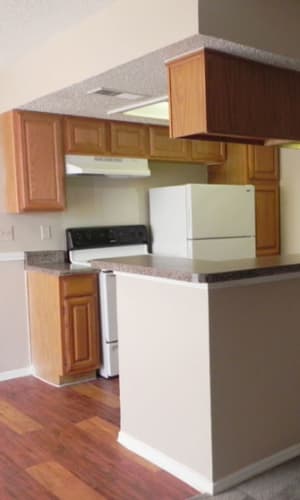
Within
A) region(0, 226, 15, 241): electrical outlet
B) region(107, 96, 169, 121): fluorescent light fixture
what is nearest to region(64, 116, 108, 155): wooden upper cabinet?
region(107, 96, 169, 121): fluorescent light fixture

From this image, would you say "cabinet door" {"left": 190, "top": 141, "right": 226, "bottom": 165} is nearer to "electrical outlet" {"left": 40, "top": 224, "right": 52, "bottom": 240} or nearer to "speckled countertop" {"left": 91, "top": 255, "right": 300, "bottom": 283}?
"electrical outlet" {"left": 40, "top": 224, "right": 52, "bottom": 240}

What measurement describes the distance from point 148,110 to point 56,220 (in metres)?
1.17

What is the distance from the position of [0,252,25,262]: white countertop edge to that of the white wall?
18 mm

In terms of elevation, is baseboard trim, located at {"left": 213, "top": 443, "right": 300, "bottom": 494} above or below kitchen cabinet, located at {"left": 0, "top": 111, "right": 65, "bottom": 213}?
below

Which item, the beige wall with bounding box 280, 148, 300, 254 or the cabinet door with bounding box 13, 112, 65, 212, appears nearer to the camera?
the cabinet door with bounding box 13, 112, 65, 212

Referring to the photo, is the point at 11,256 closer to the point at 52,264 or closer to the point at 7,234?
the point at 7,234

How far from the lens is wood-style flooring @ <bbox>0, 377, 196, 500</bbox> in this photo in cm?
242

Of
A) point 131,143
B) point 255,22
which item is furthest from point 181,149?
point 255,22

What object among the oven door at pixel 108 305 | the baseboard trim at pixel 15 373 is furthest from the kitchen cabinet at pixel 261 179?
the baseboard trim at pixel 15 373

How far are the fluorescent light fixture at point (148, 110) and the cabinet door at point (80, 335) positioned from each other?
1438 millimetres

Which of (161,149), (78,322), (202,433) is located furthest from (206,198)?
(202,433)

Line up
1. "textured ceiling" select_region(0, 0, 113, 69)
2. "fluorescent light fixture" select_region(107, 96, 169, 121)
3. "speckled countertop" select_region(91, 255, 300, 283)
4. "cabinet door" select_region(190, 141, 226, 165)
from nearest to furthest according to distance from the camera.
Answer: "speckled countertop" select_region(91, 255, 300, 283) < "textured ceiling" select_region(0, 0, 113, 69) < "fluorescent light fixture" select_region(107, 96, 169, 121) < "cabinet door" select_region(190, 141, 226, 165)

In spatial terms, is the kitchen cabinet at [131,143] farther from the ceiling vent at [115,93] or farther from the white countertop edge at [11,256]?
the white countertop edge at [11,256]

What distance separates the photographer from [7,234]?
13.3 feet
